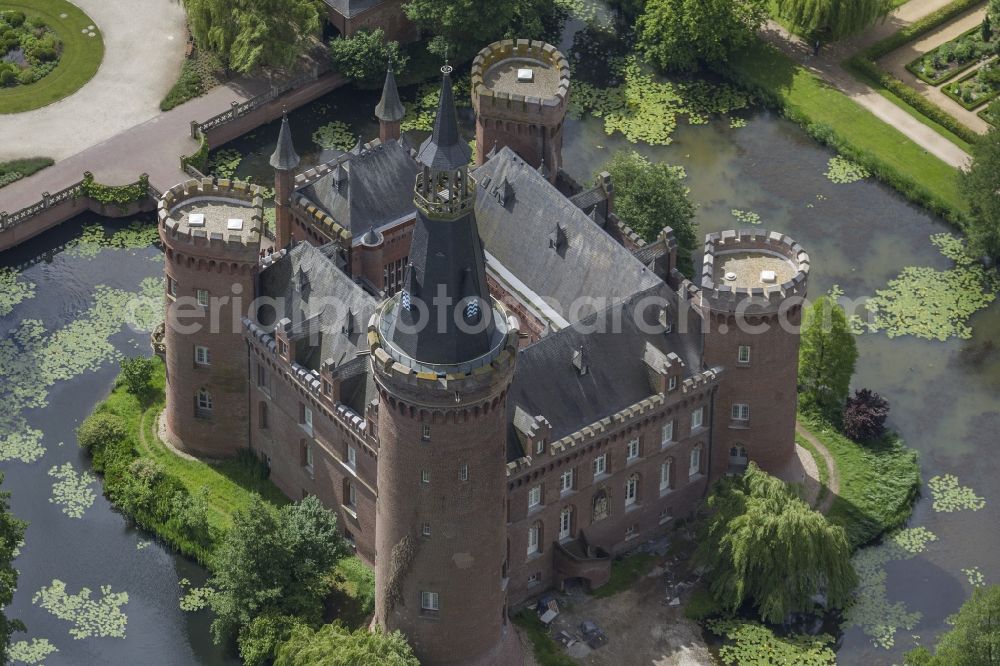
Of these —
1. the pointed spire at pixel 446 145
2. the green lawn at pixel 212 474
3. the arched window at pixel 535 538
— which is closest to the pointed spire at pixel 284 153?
the green lawn at pixel 212 474

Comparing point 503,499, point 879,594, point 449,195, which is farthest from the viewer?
point 879,594

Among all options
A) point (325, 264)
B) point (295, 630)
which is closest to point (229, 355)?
point (325, 264)

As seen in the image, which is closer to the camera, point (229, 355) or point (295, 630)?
point (295, 630)

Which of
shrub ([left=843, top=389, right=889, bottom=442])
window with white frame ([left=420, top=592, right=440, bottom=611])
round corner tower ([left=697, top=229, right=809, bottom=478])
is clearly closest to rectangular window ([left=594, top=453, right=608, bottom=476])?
round corner tower ([left=697, top=229, right=809, bottom=478])

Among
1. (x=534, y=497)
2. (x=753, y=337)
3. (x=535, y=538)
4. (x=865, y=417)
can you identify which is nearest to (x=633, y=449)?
(x=534, y=497)

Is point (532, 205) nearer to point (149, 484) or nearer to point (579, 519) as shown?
point (579, 519)

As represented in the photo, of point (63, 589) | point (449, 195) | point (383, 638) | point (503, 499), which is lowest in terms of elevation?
point (63, 589)

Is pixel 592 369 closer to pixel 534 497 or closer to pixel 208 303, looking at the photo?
pixel 534 497
